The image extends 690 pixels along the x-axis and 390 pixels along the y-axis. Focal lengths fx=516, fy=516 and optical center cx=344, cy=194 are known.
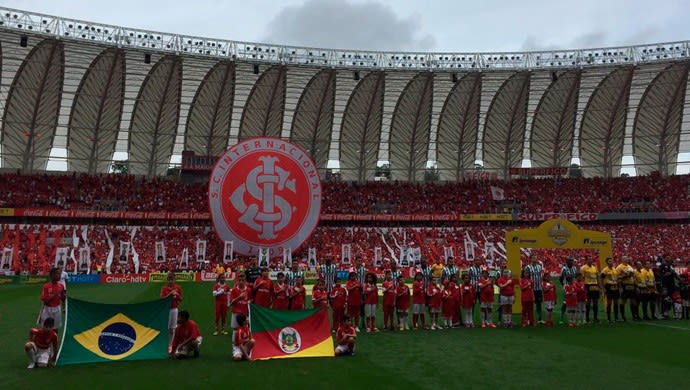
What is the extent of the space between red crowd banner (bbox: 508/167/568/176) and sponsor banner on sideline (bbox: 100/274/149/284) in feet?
120

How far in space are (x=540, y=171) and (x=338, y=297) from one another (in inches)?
1752

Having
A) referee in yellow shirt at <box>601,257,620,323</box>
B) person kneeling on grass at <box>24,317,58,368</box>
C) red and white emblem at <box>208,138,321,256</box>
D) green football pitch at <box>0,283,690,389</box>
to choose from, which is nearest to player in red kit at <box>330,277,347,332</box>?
green football pitch at <box>0,283,690,389</box>

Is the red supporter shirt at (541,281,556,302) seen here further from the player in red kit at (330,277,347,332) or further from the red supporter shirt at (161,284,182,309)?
the red supporter shirt at (161,284,182,309)

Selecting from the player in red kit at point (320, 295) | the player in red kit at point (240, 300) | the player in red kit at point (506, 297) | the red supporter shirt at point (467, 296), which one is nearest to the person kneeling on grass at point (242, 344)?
the player in red kit at point (240, 300)

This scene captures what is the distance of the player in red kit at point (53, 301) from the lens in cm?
1046

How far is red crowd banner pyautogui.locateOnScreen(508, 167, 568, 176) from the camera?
173ft

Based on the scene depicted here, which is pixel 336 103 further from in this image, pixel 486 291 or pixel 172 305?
pixel 172 305

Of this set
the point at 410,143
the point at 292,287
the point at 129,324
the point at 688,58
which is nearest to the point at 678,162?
the point at 688,58

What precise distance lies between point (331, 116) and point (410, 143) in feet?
28.8

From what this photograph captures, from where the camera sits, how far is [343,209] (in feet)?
166

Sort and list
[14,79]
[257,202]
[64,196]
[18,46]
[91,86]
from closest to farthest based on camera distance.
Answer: [257,202] → [18,46] → [14,79] → [91,86] → [64,196]

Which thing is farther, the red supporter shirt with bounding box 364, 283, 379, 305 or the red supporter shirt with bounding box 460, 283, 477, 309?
the red supporter shirt with bounding box 460, 283, 477, 309

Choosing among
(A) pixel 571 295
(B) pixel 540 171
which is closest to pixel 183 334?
(A) pixel 571 295

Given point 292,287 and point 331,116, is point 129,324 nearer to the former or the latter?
point 292,287
